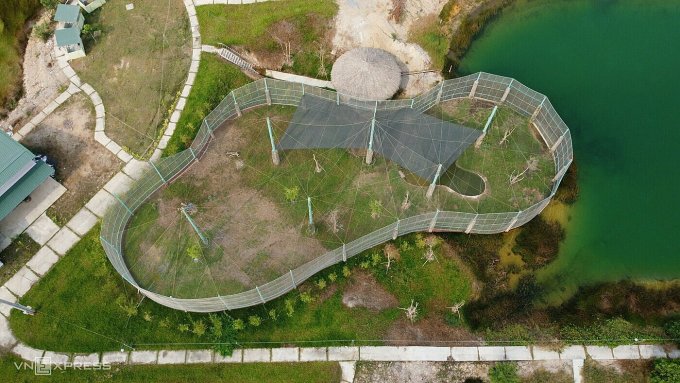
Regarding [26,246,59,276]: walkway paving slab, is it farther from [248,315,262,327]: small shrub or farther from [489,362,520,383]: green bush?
[489,362,520,383]: green bush

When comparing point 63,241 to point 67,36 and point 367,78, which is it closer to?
point 67,36

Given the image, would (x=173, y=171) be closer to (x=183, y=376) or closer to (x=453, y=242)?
(x=183, y=376)

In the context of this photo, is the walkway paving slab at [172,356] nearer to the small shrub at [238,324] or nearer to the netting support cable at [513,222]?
the small shrub at [238,324]

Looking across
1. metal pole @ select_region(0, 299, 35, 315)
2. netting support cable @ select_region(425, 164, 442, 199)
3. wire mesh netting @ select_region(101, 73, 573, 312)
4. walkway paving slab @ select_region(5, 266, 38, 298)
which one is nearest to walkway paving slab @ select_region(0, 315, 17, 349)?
metal pole @ select_region(0, 299, 35, 315)

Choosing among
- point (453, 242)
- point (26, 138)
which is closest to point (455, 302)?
point (453, 242)

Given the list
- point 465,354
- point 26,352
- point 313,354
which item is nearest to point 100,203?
point 26,352

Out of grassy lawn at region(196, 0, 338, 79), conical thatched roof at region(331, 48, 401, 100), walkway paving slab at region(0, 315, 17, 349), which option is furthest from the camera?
grassy lawn at region(196, 0, 338, 79)

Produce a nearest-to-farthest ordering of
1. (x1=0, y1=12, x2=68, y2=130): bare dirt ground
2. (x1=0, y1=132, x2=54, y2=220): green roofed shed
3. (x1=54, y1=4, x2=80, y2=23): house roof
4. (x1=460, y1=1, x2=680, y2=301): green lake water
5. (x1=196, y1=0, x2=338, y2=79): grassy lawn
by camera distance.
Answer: (x1=0, y1=132, x2=54, y2=220): green roofed shed → (x1=460, y1=1, x2=680, y2=301): green lake water → (x1=0, y1=12, x2=68, y2=130): bare dirt ground → (x1=54, y1=4, x2=80, y2=23): house roof → (x1=196, y1=0, x2=338, y2=79): grassy lawn

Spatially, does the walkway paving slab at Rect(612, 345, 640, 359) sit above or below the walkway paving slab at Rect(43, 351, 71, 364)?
above
